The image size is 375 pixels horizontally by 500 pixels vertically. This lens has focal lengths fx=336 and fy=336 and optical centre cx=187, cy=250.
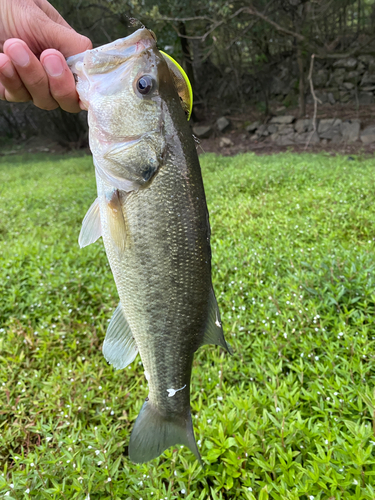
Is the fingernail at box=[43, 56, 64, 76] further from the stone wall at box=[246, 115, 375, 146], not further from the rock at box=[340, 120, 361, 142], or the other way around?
the rock at box=[340, 120, 361, 142]

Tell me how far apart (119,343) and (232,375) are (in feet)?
4.77

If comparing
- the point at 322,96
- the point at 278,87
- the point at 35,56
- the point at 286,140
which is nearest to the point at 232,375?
the point at 35,56

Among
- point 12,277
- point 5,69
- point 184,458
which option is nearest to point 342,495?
point 184,458

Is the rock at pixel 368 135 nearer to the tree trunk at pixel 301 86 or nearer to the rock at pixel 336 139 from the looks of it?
the rock at pixel 336 139

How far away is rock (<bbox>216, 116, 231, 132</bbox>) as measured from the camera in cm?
1617

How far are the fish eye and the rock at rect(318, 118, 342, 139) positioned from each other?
13.3 metres

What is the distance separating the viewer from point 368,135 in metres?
11.7

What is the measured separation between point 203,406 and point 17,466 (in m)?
1.23

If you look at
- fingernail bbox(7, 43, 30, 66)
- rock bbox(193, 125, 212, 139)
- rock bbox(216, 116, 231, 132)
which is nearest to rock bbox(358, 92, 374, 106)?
rock bbox(216, 116, 231, 132)

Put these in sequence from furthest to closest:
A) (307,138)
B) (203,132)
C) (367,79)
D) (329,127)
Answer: (203,132), (367,79), (307,138), (329,127)

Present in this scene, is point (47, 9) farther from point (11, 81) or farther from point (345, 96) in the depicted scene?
point (345, 96)

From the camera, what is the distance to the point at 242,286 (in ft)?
11.5

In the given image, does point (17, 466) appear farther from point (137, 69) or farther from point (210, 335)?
point (137, 69)

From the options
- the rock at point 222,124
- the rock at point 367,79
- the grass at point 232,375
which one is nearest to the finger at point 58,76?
the grass at point 232,375
